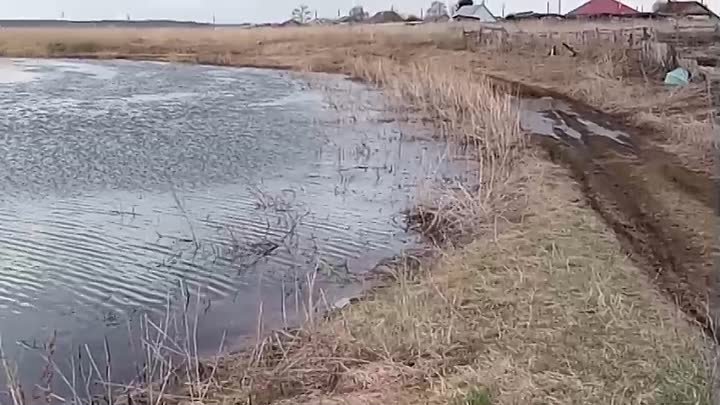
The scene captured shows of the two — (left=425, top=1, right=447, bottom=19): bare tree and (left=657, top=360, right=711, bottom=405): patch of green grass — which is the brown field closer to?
(left=657, top=360, right=711, bottom=405): patch of green grass

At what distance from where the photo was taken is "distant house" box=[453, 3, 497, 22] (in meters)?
56.7

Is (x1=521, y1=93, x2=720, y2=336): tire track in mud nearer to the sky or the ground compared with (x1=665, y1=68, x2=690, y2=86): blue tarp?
nearer to the ground

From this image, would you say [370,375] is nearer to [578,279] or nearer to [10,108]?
[578,279]

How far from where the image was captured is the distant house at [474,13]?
5668 cm

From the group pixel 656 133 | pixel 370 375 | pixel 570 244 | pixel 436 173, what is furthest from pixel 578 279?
pixel 656 133

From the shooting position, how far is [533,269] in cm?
648

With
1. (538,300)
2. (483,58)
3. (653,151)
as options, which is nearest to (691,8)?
(653,151)

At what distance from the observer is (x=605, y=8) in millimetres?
55750

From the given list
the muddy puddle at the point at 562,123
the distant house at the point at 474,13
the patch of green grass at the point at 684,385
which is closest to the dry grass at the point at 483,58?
the muddy puddle at the point at 562,123

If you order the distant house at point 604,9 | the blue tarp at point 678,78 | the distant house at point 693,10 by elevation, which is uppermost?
the distant house at point 604,9

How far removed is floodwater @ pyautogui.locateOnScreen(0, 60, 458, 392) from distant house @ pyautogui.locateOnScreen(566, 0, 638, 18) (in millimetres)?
40161

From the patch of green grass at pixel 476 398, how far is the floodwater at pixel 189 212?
2222mm

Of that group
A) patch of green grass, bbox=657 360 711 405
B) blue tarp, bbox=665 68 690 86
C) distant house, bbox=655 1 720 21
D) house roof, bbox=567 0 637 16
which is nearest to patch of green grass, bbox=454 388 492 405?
patch of green grass, bbox=657 360 711 405

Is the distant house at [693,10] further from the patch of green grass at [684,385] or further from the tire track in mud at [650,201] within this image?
the tire track in mud at [650,201]
